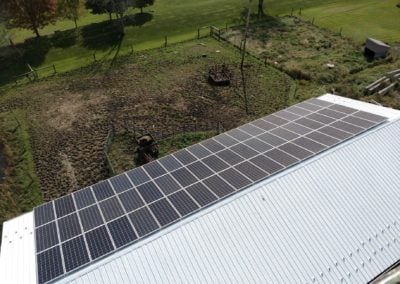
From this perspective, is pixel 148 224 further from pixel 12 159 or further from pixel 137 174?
pixel 12 159

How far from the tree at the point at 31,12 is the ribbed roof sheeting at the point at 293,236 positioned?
166 feet

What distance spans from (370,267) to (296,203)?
4760mm

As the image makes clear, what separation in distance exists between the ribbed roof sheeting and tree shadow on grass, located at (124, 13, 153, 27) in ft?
167

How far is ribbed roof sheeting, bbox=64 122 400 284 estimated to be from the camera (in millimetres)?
15859

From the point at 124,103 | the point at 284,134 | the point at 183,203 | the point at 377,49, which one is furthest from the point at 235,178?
the point at 377,49

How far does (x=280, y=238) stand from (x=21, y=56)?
168 feet

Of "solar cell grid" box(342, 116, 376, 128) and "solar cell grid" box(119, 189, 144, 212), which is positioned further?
"solar cell grid" box(342, 116, 376, 128)

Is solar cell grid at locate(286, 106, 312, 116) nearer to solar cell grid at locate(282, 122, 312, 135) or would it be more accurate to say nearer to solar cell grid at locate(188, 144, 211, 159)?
solar cell grid at locate(282, 122, 312, 135)

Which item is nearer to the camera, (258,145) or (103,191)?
(103,191)

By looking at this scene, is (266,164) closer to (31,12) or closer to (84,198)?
(84,198)

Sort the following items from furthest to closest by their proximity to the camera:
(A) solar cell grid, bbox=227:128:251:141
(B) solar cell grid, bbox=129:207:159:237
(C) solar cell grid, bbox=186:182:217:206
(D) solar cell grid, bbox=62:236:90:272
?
(A) solar cell grid, bbox=227:128:251:141 → (C) solar cell grid, bbox=186:182:217:206 → (B) solar cell grid, bbox=129:207:159:237 → (D) solar cell grid, bbox=62:236:90:272

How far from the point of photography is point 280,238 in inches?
683

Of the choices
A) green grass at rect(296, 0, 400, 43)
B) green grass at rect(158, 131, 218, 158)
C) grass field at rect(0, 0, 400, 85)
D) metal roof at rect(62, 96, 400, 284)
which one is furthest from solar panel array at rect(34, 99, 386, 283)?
green grass at rect(296, 0, 400, 43)

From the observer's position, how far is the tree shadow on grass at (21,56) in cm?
4835
